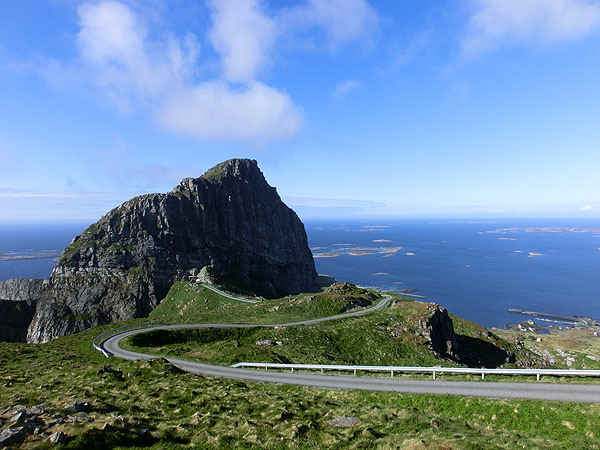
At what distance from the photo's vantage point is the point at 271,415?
1905 cm

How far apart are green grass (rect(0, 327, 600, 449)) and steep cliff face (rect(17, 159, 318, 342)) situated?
90.8 m

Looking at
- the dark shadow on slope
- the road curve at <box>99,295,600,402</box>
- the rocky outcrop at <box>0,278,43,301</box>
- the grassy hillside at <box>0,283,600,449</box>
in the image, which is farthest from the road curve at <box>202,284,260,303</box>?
the rocky outcrop at <box>0,278,43,301</box>

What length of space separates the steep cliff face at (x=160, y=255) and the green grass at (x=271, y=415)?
90.8 meters

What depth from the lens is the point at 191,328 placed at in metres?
55.3

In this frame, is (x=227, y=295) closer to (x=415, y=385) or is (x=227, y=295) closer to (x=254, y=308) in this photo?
(x=254, y=308)

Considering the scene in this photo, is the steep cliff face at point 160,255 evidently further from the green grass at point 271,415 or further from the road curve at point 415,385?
the green grass at point 271,415

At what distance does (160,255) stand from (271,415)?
11337cm

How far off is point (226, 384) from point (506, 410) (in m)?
21.1

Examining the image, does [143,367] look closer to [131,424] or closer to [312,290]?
[131,424]

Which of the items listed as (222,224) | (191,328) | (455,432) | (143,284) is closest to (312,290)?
(222,224)

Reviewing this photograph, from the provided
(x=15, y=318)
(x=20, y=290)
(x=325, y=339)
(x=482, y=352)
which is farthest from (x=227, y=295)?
(x=20, y=290)

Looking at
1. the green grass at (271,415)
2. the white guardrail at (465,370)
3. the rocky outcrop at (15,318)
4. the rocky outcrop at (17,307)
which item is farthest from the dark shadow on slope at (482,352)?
the rocky outcrop at (15,318)

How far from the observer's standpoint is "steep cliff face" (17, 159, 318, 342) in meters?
107

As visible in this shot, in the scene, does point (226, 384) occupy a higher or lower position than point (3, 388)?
lower
